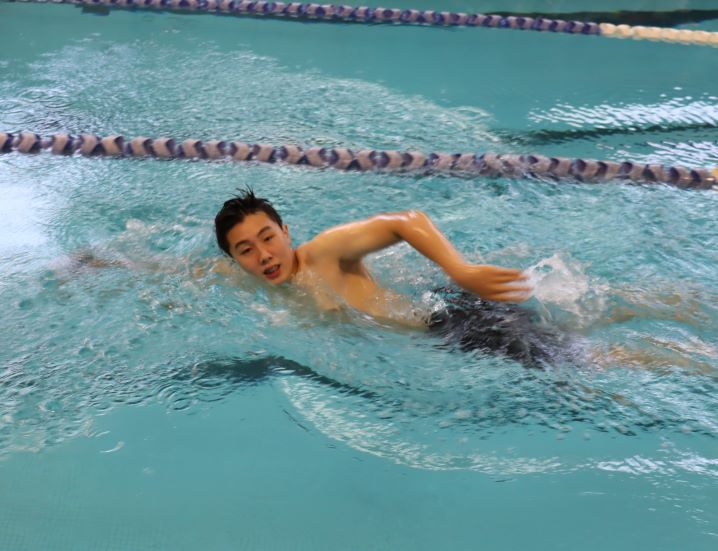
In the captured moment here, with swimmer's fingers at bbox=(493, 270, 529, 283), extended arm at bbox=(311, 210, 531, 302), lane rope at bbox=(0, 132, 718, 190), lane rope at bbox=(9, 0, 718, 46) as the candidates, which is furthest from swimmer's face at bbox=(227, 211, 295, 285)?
lane rope at bbox=(9, 0, 718, 46)

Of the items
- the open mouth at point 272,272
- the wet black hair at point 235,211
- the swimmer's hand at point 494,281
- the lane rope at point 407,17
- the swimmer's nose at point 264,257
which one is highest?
the lane rope at point 407,17

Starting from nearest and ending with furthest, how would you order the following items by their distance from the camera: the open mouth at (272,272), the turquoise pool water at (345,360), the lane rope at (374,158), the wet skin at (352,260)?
the turquoise pool water at (345,360), the wet skin at (352,260), the open mouth at (272,272), the lane rope at (374,158)

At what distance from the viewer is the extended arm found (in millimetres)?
2129

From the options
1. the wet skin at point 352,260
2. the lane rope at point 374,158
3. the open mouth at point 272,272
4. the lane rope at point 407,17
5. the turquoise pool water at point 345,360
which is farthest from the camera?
the lane rope at point 407,17

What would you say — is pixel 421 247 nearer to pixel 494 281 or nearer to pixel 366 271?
pixel 494 281

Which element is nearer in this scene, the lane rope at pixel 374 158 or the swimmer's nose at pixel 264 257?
the swimmer's nose at pixel 264 257

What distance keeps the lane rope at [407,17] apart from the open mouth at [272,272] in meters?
3.86

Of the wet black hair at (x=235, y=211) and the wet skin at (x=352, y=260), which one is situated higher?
Result: the wet black hair at (x=235, y=211)

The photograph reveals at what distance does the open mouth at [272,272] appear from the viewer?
2463mm

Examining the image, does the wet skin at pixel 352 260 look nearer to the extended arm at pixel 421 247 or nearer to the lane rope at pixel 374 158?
the extended arm at pixel 421 247

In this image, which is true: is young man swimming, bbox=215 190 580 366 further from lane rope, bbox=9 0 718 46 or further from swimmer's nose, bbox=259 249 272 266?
lane rope, bbox=9 0 718 46

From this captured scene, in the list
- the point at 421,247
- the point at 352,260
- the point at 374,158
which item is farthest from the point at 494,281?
the point at 374,158

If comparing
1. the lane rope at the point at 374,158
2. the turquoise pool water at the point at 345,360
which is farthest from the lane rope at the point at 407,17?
the lane rope at the point at 374,158

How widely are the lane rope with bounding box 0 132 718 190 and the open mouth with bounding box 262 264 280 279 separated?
1.41 m
